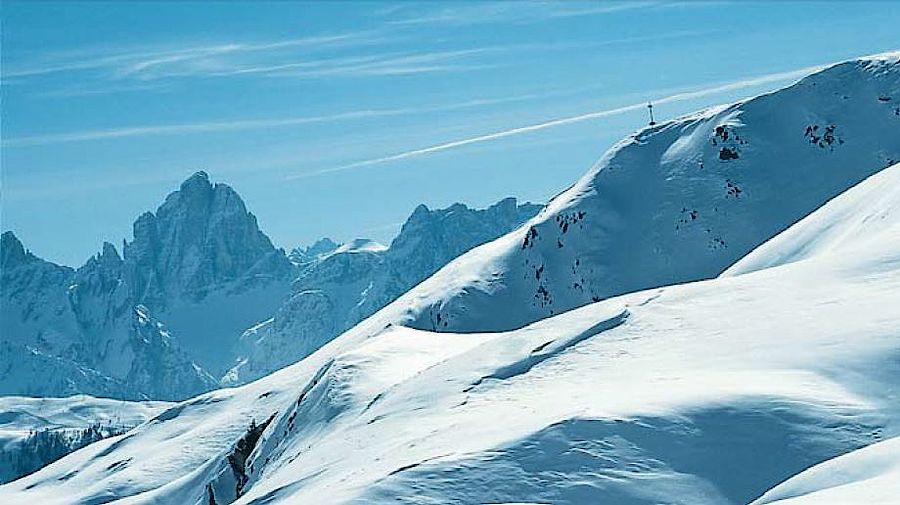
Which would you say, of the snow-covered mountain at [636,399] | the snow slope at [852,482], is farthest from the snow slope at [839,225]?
the snow slope at [852,482]

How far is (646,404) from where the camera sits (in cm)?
3906

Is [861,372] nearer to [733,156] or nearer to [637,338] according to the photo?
[637,338]

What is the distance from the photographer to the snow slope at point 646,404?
35781 millimetres

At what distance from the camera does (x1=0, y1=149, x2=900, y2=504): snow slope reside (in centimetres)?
3578

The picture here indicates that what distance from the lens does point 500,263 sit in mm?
189750

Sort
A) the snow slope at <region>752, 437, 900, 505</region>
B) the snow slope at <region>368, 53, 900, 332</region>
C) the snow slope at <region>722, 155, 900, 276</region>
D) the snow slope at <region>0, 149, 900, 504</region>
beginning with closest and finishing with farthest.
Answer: the snow slope at <region>752, 437, 900, 505</region> → the snow slope at <region>0, 149, 900, 504</region> → the snow slope at <region>722, 155, 900, 276</region> → the snow slope at <region>368, 53, 900, 332</region>

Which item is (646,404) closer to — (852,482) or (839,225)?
(852,482)

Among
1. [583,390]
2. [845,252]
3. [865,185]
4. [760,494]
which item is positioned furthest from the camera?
[865,185]

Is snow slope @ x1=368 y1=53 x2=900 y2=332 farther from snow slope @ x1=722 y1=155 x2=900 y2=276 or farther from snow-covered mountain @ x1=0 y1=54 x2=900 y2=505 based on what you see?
snow-covered mountain @ x1=0 y1=54 x2=900 y2=505

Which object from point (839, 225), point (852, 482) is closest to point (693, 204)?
point (839, 225)

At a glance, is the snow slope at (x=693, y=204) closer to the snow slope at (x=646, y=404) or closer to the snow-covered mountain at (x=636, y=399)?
the snow-covered mountain at (x=636, y=399)

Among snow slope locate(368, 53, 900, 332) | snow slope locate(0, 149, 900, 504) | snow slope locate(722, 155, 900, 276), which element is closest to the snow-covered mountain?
snow slope locate(0, 149, 900, 504)

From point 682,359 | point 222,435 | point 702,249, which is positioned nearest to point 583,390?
point 682,359

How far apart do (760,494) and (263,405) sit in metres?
159
